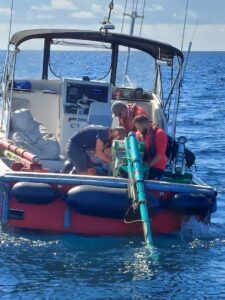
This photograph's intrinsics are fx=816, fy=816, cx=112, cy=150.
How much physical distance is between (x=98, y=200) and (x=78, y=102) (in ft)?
9.80

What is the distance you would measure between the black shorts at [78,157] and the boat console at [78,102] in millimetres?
1509

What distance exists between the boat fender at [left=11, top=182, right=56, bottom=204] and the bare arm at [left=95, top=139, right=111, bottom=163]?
3.25ft

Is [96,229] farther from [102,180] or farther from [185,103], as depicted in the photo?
[185,103]

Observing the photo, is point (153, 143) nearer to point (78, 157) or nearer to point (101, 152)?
point (101, 152)

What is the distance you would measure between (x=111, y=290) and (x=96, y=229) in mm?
1968

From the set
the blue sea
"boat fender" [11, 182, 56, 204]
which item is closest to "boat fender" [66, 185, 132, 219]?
"boat fender" [11, 182, 56, 204]

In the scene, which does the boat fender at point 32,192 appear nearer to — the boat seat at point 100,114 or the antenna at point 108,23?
the boat seat at point 100,114

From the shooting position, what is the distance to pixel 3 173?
949 cm

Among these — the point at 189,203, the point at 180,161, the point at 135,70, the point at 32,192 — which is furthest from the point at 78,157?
the point at 135,70

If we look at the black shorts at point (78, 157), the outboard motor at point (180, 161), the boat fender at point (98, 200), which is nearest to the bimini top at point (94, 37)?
the outboard motor at point (180, 161)

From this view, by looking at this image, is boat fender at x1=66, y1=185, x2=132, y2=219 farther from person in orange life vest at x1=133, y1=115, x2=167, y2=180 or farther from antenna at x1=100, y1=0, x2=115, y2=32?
antenna at x1=100, y1=0, x2=115, y2=32

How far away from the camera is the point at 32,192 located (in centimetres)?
930

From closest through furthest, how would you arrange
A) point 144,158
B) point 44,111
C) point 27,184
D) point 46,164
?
point 27,184
point 144,158
point 46,164
point 44,111

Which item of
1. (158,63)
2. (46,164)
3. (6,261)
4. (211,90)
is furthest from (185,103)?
(6,261)
